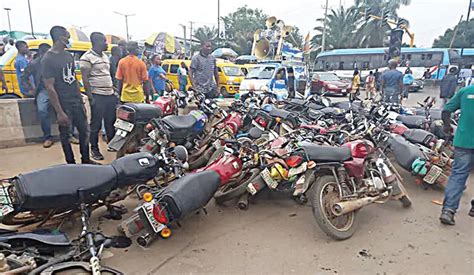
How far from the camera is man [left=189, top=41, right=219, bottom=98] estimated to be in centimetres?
662

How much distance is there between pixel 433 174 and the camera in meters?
4.46

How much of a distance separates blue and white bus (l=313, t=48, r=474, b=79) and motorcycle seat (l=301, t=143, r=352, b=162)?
69.6 ft

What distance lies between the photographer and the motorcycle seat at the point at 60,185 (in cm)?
250

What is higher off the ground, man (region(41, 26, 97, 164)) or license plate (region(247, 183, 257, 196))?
man (region(41, 26, 97, 164))

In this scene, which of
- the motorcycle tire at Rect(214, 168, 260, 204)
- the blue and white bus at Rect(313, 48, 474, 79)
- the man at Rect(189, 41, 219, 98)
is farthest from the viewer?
the blue and white bus at Rect(313, 48, 474, 79)

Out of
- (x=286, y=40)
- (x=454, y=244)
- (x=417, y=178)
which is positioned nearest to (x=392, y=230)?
(x=454, y=244)

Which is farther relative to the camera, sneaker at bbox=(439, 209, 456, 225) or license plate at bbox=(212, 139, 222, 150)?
license plate at bbox=(212, 139, 222, 150)

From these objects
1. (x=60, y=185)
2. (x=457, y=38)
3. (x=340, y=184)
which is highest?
(x=457, y=38)

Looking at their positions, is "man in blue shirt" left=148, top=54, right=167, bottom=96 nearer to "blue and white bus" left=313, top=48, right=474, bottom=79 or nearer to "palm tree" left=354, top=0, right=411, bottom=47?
"blue and white bus" left=313, top=48, right=474, bottom=79

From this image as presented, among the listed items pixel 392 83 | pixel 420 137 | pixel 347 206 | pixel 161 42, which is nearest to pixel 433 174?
pixel 420 137

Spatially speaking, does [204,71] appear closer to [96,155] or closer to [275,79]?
[96,155]

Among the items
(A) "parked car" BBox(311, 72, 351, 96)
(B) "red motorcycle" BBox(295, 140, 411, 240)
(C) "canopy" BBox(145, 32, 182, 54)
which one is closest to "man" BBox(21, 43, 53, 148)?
(B) "red motorcycle" BBox(295, 140, 411, 240)

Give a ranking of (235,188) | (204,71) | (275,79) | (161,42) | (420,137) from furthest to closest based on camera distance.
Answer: (161,42), (275,79), (204,71), (420,137), (235,188)

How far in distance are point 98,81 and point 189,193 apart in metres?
2.86
